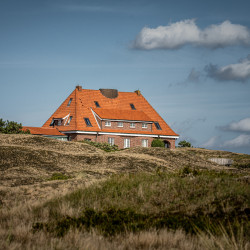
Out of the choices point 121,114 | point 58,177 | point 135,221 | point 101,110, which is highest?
point 101,110

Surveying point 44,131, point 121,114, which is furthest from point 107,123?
point 44,131

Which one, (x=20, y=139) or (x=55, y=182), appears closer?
(x=55, y=182)

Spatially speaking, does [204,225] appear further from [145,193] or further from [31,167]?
[31,167]

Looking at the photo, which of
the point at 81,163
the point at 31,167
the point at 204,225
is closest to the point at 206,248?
the point at 204,225

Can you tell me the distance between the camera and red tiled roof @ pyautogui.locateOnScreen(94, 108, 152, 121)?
181 feet

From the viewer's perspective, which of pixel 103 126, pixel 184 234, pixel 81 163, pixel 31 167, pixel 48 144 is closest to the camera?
pixel 184 234

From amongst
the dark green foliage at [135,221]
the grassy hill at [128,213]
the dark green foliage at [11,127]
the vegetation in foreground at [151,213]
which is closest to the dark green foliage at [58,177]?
the grassy hill at [128,213]

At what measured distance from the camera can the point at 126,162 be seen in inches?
1116

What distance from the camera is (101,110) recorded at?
186 ft

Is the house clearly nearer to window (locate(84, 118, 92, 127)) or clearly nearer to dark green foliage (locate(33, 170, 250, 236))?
window (locate(84, 118, 92, 127))

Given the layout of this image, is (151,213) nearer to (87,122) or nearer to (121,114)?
(87,122)

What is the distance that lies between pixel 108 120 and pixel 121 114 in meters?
2.74

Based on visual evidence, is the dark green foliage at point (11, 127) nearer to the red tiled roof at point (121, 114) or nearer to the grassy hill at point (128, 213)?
the red tiled roof at point (121, 114)

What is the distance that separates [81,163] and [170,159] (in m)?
9.41
